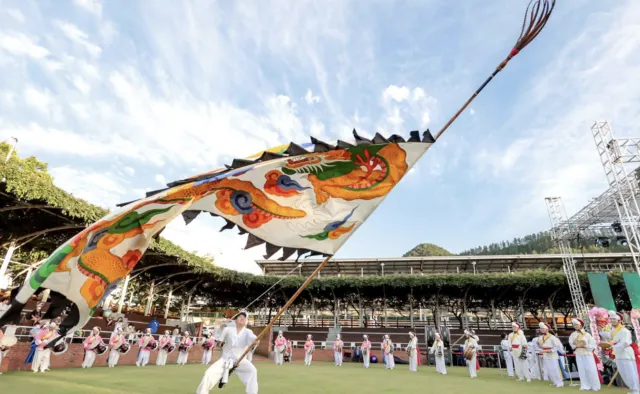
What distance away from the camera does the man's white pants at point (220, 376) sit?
18.4 ft

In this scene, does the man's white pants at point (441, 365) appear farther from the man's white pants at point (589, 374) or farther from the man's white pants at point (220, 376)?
the man's white pants at point (220, 376)

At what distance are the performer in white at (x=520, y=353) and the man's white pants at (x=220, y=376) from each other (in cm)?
977

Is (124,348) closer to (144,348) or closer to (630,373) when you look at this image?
(144,348)

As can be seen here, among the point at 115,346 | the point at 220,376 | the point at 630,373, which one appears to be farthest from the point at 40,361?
the point at 630,373

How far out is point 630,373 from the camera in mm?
8367

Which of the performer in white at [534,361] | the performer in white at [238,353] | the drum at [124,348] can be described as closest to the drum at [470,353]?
the performer in white at [534,361]

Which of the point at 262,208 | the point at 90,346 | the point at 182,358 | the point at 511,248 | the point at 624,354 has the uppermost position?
the point at 511,248

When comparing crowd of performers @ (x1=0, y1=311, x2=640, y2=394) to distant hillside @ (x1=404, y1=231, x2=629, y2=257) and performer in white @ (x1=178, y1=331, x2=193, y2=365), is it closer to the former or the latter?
performer in white @ (x1=178, y1=331, x2=193, y2=365)

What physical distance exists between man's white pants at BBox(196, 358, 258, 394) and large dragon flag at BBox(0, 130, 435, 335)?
2.44 m

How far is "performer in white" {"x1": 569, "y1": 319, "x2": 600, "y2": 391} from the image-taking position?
9.15 m

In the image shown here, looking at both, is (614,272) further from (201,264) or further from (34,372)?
(34,372)

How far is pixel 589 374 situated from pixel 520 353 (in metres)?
2.73

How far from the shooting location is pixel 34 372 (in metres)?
9.95

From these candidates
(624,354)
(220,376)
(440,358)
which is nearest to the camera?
(220,376)
